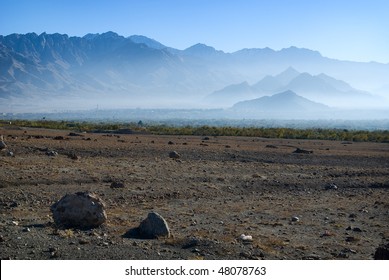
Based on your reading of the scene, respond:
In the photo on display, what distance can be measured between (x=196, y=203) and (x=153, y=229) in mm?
5208

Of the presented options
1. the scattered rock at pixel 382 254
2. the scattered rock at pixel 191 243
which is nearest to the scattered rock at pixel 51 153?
the scattered rock at pixel 191 243

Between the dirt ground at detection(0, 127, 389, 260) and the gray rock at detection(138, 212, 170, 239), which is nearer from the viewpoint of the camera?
the dirt ground at detection(0, 127, 389, 260)

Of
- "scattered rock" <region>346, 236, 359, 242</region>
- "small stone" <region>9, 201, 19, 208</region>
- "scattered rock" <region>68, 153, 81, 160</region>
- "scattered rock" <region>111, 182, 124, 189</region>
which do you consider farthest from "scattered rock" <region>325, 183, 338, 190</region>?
"small stone" <region>9, 201, 19, 208</region>

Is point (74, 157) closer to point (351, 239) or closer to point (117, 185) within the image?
point (117, 185)

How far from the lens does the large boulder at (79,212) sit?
1146 cm

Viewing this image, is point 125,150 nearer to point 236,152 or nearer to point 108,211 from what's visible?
point 236,152

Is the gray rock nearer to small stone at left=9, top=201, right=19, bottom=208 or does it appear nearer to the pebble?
the pebble

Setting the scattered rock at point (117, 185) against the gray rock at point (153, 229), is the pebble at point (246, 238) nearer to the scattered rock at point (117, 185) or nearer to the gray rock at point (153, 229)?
the gray rock at point (153, 229)

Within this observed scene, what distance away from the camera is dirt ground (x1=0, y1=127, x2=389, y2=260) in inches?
403

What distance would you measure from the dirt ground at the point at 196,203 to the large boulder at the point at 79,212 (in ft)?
0.81

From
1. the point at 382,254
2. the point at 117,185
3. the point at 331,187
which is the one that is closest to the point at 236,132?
the point at 331,187

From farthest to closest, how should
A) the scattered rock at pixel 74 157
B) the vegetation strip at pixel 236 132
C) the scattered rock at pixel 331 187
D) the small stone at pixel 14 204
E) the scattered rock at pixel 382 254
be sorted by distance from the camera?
the vegetation strip at pixel 236 132 < the scattered rock at pixel 74 157 < the scattered rock at pixel 331 187 < the small stone at pixel 14 204 < the scattered rock at pixel 382 254

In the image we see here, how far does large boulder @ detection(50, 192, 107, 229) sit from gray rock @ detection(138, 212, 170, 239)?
1109mm
